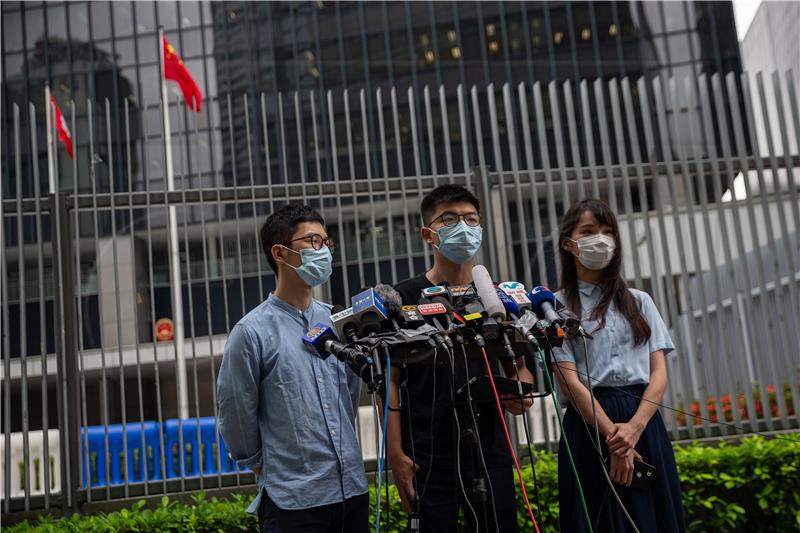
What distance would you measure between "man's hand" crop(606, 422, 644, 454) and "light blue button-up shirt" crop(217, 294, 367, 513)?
0.93 m

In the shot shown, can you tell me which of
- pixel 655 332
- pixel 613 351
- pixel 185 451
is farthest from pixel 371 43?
pixel 613 351

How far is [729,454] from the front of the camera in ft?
16.9

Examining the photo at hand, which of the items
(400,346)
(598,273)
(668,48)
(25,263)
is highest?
(668,48)

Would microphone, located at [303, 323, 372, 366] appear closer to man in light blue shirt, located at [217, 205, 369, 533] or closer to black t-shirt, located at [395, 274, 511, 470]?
man in light blue shirt, located at [217, 205, 369, 533]

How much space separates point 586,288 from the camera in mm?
3523

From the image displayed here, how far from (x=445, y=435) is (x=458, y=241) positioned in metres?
0.72

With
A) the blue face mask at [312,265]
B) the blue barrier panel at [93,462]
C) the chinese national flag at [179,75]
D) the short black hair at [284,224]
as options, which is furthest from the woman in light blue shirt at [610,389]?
the chinese national flag at [179,75]

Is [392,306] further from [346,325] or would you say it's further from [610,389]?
[610,389]

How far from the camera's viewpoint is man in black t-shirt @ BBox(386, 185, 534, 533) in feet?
9.20

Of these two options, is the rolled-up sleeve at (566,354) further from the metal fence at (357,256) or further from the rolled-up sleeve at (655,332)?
the metal fence at (357,256)

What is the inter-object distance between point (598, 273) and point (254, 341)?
1.46 metres

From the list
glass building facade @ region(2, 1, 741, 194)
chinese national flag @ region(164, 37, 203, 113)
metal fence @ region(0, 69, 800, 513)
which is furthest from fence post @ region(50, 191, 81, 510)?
glass building facade @ region(2, 1, 741, 194)

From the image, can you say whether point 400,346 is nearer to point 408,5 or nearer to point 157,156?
point 157,156

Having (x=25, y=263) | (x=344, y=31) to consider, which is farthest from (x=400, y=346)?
(x=344, y=31)
